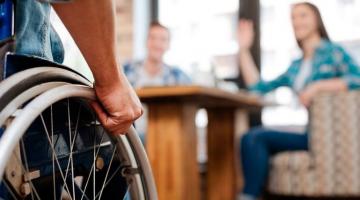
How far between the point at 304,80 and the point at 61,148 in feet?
7.89

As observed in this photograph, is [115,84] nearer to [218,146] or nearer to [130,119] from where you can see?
[130,119]

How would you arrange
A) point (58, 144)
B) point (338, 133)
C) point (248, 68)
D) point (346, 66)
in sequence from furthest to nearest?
point (248, 68), point (346, 66), point (338, 133), point (58, 144)

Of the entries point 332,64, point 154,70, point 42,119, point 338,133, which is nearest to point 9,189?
point 42,119

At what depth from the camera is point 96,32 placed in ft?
2.57

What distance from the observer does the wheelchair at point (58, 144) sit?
2.20ft

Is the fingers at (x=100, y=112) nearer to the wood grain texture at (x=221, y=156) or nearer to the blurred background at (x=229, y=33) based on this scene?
the wood grain texture at (x=221, y=156)

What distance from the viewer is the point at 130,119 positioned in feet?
2.77

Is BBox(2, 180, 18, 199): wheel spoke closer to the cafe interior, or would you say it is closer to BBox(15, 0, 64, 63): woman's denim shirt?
BBox(15, 0, 64, 63): woman's denim shirt

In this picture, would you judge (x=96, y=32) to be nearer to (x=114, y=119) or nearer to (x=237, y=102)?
(x=114, y=119)

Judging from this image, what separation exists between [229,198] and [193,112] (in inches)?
32.1

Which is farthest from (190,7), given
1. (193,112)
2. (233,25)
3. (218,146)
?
(193,112)

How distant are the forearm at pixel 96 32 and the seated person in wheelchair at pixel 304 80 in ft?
6.32

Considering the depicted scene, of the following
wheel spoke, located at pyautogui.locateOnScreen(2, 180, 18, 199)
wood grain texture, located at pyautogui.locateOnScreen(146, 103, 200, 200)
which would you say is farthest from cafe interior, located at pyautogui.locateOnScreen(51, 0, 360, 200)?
wheel spoke, located at pyautogui.locateOnScreen(2, 180, 18, 199)

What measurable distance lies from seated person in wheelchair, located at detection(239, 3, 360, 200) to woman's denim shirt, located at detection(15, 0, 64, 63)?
6.35 feet
